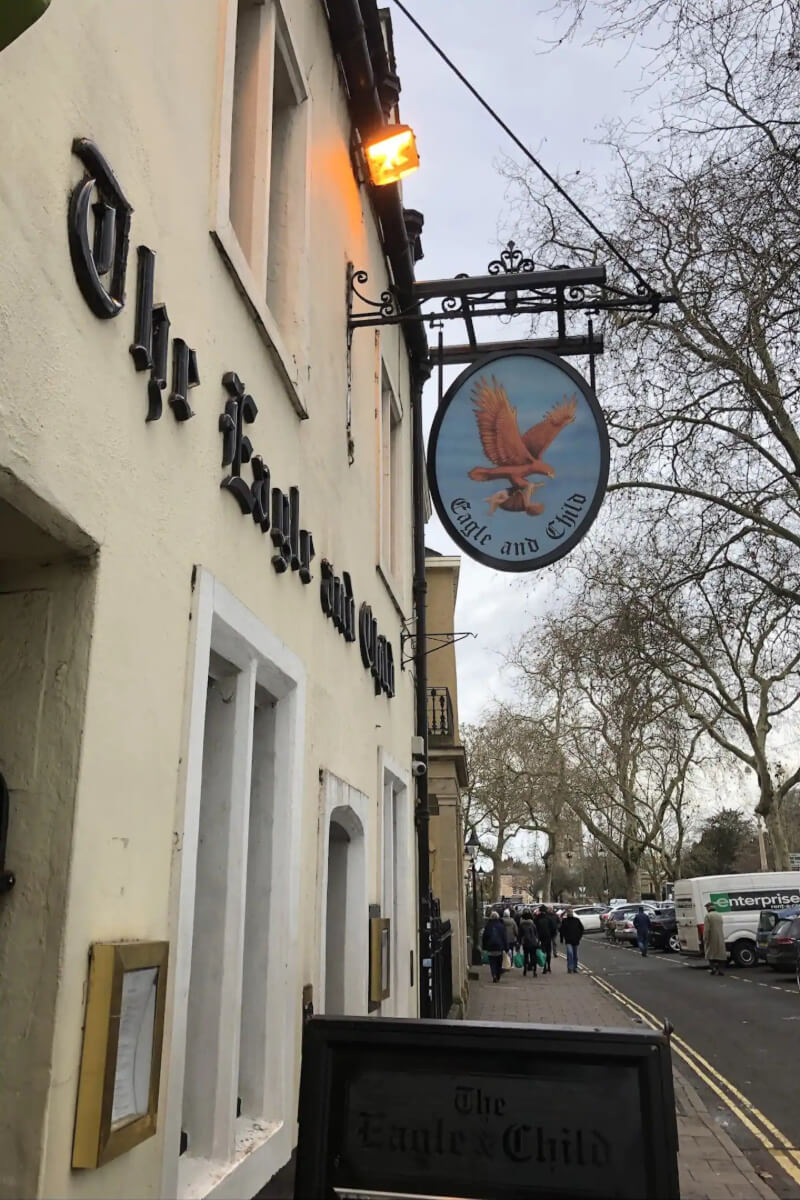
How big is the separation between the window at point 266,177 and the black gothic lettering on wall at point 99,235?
99 centimetres

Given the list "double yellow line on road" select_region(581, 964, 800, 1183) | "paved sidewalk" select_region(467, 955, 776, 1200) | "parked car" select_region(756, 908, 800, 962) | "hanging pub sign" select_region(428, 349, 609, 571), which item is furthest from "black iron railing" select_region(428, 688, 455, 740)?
"hanging pub sign" select_region(428, 349, 609, 571)

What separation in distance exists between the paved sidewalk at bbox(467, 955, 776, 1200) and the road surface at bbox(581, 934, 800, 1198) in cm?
20

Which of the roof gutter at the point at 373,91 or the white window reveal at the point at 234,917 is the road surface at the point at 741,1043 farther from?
the roof gutter at the point at 373,91

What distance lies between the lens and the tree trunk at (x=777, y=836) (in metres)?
33.8

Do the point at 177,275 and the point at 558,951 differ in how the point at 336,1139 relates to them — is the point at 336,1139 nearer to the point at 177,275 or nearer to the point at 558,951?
the point at 177,275

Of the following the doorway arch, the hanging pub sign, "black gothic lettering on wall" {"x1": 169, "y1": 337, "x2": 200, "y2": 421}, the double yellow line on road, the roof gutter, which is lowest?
the double yellow line on road

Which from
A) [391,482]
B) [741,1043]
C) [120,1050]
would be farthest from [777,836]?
[120,1050]

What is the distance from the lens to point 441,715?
60.7 ft

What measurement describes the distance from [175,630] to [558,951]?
3900cm

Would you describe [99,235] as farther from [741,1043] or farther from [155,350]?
[741,1043]

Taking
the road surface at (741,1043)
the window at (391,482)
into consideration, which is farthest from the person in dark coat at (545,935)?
the window at (391,482)

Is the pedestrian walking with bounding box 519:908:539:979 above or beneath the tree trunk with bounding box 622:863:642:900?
beneath

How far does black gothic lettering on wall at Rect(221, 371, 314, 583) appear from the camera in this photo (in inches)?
144

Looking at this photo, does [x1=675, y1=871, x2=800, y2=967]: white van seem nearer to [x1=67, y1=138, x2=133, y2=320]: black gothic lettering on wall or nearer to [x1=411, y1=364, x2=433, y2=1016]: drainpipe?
[x1=411, y1=364, x2=433, y2=1016]: drainpipe
